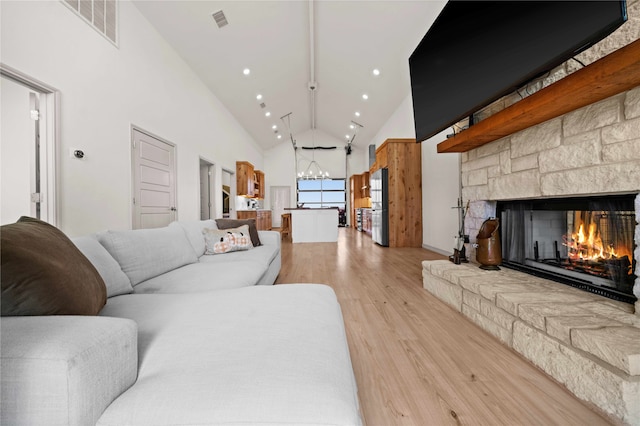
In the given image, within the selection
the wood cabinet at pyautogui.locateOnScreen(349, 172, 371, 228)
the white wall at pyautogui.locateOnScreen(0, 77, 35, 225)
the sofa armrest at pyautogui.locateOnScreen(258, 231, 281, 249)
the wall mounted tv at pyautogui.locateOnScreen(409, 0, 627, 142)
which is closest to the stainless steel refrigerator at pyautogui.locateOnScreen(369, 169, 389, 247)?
the sofa armrest at pyautogui.locateOnScreen(258, 231, 281, 249)

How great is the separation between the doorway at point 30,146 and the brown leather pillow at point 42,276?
5.65ft

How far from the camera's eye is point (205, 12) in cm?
378

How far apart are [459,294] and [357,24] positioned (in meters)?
4.32

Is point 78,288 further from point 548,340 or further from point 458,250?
point 458,250

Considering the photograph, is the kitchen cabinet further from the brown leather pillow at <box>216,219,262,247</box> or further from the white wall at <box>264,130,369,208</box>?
the brown leather pillow at <box>216,219,262,247</box>

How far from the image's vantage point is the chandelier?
11.8 m

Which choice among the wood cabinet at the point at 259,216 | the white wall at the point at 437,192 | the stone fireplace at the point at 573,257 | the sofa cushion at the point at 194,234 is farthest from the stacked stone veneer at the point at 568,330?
the wood cabinet at the point at 259,216

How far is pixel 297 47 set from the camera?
535 cm

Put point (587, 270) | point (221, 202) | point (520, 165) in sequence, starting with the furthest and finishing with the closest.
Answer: point (221, 202), point (520, 165), point (587, 270)

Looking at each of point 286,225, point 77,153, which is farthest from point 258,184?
point 77,153

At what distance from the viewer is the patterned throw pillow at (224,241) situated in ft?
9.73

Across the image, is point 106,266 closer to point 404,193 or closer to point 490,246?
point 490,246

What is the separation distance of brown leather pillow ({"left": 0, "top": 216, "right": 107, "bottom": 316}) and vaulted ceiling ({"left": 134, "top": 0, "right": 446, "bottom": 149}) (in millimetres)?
3738

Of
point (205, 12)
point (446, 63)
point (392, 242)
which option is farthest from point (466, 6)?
point (392, 242)
